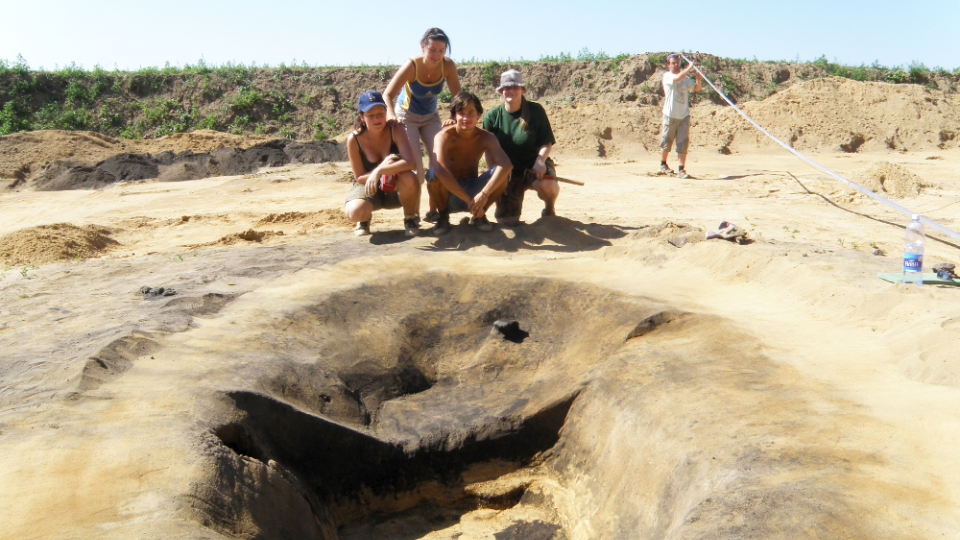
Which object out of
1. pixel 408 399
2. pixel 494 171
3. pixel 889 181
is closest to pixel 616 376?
pixel 408 399

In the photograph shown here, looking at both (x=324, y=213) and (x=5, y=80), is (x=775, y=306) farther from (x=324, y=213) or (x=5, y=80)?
(x=5, y=80)

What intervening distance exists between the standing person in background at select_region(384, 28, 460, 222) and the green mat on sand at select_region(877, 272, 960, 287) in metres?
3.11

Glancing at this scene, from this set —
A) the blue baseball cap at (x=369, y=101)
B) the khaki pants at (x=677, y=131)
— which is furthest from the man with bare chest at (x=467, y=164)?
the khaki pants at (x=677, y=131)

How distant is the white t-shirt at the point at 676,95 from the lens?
28.2ft

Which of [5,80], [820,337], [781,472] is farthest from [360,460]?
[5,80]

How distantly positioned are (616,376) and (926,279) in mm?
1932

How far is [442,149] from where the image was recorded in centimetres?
524

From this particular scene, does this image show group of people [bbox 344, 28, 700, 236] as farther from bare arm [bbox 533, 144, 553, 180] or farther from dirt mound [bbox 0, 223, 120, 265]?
dirt mound [bbox 0, 223, 120, 265]

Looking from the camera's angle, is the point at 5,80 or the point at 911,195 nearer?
the point at 911,195

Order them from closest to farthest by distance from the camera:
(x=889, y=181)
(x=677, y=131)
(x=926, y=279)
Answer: (x=926, y=279) → (x=889, y=181) → (x=677, y=131)

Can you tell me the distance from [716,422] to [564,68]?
1490cm

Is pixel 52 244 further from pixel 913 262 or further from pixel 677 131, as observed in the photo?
pixel 677 131

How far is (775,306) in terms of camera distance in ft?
12.9

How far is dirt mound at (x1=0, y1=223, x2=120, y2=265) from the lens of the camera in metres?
5.58
